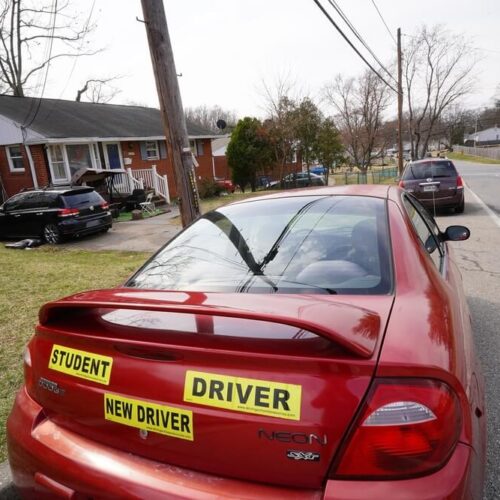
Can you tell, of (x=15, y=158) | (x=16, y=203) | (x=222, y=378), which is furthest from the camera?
(x=15, y=158)

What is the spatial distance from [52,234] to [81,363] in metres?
10.5

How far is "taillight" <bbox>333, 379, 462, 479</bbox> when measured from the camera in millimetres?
1144

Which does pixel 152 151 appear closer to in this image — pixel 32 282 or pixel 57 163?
pixel 57 163

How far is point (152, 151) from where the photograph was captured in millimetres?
22234

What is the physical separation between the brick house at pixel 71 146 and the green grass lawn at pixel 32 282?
6276mm

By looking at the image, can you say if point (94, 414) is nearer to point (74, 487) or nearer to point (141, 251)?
point (74, 487)

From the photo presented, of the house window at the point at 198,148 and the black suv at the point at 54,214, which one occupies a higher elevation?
the house window at the point at 198,148

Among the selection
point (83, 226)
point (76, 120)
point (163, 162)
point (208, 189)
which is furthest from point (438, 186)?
point (76, 120)

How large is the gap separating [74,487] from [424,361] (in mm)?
1239

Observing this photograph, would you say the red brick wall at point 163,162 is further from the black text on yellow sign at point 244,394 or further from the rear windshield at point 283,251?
the black text on yellow sign at point 244,394

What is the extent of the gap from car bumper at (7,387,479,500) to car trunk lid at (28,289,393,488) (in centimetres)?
4

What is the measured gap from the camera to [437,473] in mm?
1138

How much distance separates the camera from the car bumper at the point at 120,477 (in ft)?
3.67

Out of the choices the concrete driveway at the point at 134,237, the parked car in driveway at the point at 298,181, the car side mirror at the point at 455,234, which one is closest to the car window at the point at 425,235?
the car side mirror at the point at 455,234
